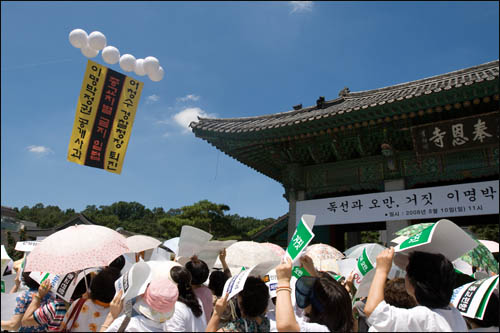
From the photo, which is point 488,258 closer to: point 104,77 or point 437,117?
point 437,117

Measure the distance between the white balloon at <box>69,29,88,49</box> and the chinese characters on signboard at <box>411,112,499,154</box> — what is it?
6.86m

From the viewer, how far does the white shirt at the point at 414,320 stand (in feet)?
6.36

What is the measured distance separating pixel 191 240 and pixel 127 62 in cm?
516

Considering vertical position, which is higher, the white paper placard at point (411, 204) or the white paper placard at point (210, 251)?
the white paper placard at point (411, 204)

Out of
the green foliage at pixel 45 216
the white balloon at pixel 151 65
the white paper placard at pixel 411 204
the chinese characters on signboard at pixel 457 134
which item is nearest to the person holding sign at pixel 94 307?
the white balloon at pixel 151 65

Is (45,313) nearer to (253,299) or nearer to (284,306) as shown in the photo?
(253,299)

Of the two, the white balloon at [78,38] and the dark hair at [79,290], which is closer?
the dark hair at [79,290]

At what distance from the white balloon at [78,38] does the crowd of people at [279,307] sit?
5.08 meters

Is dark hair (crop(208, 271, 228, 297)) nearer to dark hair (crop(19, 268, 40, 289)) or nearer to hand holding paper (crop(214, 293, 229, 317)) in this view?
hand holding paper (crop(214, 293, 229, 317))

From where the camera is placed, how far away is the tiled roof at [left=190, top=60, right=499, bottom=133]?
6.70 meters

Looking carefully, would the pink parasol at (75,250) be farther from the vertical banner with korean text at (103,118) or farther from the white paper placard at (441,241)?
the vertical banner with korean text at (103,118)

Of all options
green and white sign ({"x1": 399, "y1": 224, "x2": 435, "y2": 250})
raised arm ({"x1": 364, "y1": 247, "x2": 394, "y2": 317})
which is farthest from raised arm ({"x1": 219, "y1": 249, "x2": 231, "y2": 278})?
green and white sign ({"x1": 399, "y1": 224, "x2": 435, "y2": 250})

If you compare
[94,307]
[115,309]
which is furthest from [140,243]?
[115,309]

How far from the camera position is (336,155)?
29.4ft
